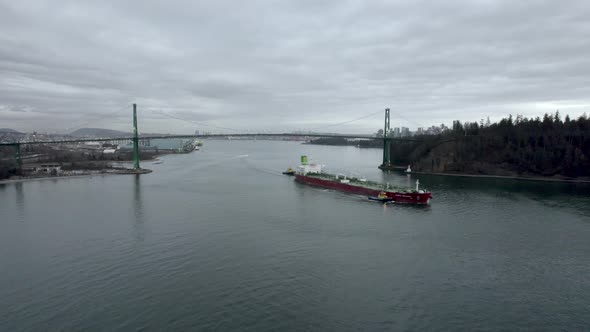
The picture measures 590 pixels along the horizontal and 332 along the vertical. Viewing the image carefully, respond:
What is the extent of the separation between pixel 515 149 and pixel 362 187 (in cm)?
1721

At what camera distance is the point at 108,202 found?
48.6 ft

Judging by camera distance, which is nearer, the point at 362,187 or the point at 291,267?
the point at 291,267

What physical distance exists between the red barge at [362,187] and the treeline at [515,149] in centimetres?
1178

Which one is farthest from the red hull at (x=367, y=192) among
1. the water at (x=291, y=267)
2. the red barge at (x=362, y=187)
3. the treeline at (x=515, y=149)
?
the treeline at (x=515, y=149)

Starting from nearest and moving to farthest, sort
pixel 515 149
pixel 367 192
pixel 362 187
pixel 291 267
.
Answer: pixel 291 267
pixel 367 192
pixel 362 187
pixel 515 149

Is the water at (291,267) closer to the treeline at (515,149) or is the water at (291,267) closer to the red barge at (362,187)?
the red barge at (362,187)

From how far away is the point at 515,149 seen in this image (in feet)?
87.4

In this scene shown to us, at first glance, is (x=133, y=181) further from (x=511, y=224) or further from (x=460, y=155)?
(x=460, y=155)

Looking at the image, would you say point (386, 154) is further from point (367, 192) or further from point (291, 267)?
point (291, 267)

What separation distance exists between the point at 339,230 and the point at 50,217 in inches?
413

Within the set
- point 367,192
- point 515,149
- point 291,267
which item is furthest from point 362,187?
point 515,149

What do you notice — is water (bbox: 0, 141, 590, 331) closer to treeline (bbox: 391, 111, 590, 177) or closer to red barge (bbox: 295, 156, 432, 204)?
red barge (bbox: 295, 156, 432, 204)

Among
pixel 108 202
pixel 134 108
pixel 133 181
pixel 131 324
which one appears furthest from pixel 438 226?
pixel 134 108

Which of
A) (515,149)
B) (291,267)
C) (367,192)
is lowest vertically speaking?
(291,267)
